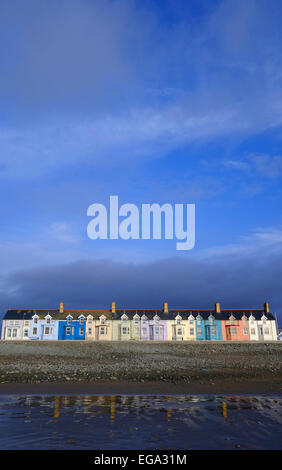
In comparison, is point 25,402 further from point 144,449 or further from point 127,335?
point 127,335

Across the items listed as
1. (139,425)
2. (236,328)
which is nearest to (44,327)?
(236,328)

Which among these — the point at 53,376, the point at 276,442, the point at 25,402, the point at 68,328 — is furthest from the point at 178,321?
the point at 276,442

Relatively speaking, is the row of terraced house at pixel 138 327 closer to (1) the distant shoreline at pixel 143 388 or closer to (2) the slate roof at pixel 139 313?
(2) the slate roof at pixel 139 313

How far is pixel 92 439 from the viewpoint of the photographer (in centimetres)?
762

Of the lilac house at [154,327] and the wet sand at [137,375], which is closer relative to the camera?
the wet sand at [137,375]

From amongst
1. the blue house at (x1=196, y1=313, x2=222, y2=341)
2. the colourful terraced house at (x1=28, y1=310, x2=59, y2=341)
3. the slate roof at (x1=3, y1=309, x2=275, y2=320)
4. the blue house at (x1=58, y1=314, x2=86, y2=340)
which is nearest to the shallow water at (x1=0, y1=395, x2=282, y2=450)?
the blue house at (x1=58, y1=314, x2=86, y2=340)

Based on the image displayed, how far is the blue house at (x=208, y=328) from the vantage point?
3253 inches

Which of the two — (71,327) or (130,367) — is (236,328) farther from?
(130,367)

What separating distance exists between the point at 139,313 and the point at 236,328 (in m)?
22.9

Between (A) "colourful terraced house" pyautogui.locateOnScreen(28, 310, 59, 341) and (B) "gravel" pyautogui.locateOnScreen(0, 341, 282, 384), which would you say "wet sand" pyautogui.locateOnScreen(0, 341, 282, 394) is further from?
(A) "colourful terraced house" pyautogui.locateOnScreen(28, 310, 59, 341)

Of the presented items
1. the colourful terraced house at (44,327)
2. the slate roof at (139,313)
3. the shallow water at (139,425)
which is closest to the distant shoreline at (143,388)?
the shallow water at (139,425)

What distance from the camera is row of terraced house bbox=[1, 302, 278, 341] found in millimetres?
82500

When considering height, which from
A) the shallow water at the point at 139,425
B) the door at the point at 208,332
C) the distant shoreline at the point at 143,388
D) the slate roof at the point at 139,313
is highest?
the slate roof at the point at 139,313

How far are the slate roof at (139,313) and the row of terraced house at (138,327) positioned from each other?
254mm
